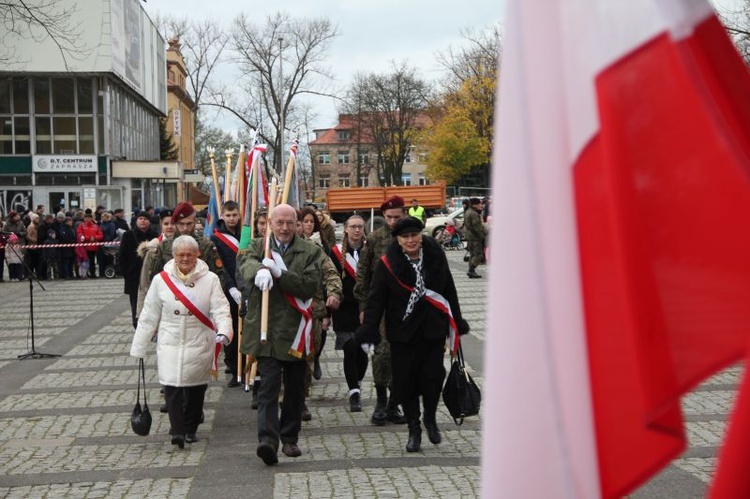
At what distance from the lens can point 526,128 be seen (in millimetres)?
1707

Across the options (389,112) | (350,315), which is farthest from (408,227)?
(389,112)

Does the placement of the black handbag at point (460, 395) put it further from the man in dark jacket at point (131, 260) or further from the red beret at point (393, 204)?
the man in dark jacket at point (131, 260)

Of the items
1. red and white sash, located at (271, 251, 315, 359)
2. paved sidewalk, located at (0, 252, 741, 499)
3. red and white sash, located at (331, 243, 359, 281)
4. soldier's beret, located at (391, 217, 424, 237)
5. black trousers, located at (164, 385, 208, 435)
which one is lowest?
paved sidewalk, located at (0, 252, 741, 499)

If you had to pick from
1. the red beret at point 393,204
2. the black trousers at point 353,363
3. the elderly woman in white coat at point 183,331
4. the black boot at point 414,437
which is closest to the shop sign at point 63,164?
the black trousers at point 353,363

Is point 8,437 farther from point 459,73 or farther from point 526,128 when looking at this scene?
point 459,73

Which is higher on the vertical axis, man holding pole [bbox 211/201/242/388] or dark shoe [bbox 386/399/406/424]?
man holding pole [bbox 211/201/242/388]

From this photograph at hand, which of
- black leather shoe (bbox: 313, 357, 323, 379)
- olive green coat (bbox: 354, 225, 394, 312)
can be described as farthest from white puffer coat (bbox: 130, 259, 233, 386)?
black leather shoe (bbox: 313, 357, 323, 379)

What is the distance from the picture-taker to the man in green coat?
8141 millimetres

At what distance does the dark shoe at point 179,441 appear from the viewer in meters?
8.77

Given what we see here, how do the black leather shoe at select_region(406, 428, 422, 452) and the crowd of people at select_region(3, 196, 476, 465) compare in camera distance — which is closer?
the crowd of people at select_region(3, 196, 476, 465)

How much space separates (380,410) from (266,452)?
1876 millimetres

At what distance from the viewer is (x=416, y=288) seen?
8562mm

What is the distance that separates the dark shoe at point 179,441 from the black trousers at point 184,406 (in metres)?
0.03

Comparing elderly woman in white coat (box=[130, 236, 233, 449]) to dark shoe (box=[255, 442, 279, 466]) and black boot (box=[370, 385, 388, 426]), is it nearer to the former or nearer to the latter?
dark shoe (box=[255, 442, 279, 466])
